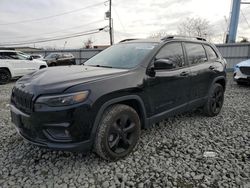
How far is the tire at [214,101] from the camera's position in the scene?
15.6ft

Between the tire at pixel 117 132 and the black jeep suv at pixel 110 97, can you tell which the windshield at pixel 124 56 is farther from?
the tire at pixel 117 132

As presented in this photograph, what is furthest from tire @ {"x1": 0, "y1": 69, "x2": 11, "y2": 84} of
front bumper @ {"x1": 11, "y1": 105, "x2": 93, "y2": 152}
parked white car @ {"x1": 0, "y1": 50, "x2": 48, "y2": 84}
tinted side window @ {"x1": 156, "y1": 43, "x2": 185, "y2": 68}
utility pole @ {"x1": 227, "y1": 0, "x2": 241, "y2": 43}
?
utility pole @ {"x1": 227, "y1": 0, "x2": 241, "y2": 43}

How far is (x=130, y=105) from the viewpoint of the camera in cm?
322

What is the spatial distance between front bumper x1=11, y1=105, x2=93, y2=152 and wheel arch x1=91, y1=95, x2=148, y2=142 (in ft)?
0.35

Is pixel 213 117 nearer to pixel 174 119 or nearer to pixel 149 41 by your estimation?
pixel 174 119

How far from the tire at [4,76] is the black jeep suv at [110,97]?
27.6 ft

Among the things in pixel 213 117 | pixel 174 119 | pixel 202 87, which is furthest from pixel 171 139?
pixel 213 117

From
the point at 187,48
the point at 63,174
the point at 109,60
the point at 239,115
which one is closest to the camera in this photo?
the point at 63,174

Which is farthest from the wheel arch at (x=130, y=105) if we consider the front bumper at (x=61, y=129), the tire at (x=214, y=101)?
the tire at (x=214, y=101)

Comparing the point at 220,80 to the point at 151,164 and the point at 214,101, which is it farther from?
the point at 151,164

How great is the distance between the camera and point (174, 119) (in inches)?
187

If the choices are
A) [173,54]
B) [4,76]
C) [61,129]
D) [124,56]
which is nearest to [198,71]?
[173,54]

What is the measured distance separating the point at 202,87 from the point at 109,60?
2020 mm

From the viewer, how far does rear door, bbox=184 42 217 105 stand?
418 centimetres
